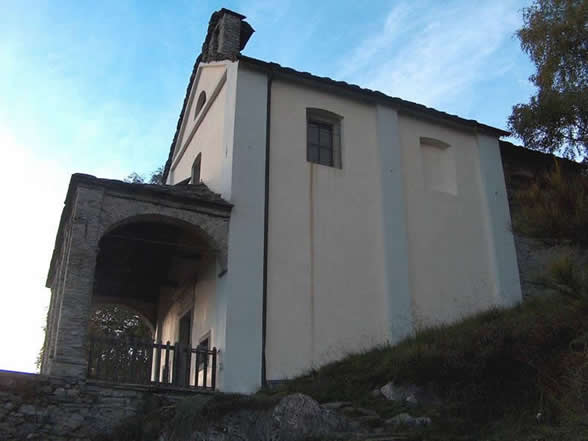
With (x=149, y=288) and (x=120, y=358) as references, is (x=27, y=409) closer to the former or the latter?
(x=120, y=358)

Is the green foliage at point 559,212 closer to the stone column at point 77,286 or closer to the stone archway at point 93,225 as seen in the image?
the stone archway at point 93,225

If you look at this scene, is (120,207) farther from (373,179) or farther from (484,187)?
(484,187)

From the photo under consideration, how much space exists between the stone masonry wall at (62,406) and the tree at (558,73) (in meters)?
10.1

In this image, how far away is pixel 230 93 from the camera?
1581 cm

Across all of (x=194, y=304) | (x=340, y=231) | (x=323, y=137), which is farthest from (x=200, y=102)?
(x=340, y=231)

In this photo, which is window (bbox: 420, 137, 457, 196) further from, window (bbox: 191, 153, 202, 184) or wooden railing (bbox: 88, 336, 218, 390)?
wooden railing (bbox: 88, 336, 218, 390)

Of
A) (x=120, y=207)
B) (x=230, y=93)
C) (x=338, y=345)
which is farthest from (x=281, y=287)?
(x=230, y=93)

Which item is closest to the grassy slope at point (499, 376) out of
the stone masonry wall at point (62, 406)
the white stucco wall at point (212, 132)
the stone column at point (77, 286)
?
the stone masonry wall at point (62, 406)

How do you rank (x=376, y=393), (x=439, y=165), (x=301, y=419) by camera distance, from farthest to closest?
A: (x=439, y=165), (x=376, y=393), (x=301, y=419)

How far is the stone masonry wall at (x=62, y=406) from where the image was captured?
417 inches

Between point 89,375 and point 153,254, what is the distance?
5.82 metres

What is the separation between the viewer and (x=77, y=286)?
40.2 feet

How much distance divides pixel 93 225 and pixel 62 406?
3.38 m

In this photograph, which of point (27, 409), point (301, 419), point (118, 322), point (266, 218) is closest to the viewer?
point (301, 419)
